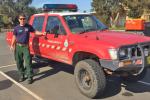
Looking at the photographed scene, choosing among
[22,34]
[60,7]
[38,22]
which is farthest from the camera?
[60,7]

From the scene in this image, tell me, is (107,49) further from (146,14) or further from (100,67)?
(146,14)

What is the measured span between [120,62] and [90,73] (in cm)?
77

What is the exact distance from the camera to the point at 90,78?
7.44 metres

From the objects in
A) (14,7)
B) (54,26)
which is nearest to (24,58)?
(54,26)

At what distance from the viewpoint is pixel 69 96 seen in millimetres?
7660

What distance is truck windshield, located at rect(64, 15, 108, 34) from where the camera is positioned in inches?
336

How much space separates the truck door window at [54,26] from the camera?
8742 mm

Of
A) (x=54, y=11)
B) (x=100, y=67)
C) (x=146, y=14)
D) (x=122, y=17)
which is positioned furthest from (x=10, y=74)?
(x=122, y=17)

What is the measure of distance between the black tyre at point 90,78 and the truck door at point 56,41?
898 millimetres

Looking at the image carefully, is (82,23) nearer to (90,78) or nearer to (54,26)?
(54,26)

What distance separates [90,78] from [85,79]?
26 cm

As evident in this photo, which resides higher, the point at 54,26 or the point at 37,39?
the point at 54,26

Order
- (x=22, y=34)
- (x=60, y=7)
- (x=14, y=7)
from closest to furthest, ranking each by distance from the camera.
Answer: (x=22, y=34) → (x=60, y=7) → (x=14, y=7)

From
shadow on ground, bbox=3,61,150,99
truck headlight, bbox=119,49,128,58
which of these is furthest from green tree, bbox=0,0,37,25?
truck headlight, bbox=119,49,128,58
